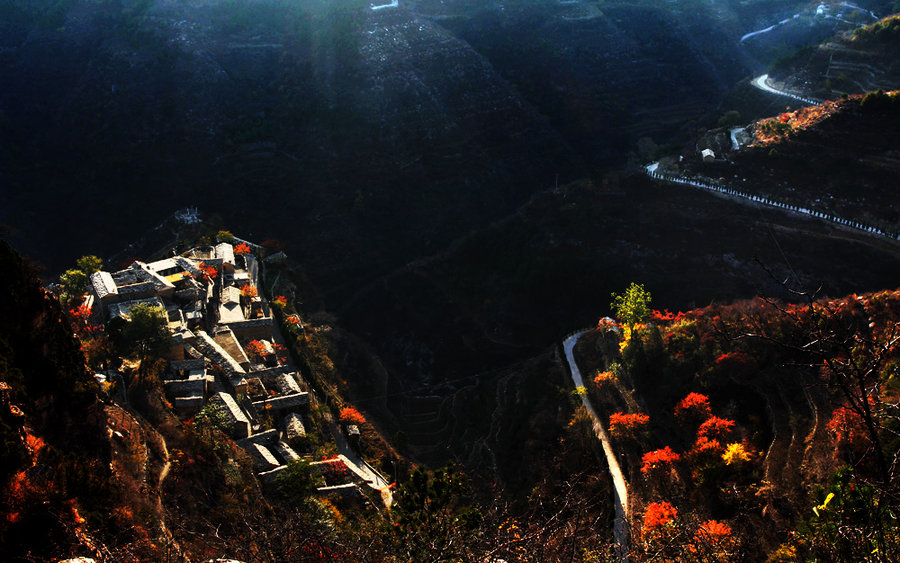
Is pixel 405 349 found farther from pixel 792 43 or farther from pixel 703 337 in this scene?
pixel 792 43

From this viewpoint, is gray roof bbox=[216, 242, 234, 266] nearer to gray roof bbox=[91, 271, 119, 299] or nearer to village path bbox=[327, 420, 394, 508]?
gray roof bbox=[91, 271, 119, 299]

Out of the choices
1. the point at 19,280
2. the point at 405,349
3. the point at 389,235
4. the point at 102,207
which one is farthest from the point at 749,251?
the point at 102,207

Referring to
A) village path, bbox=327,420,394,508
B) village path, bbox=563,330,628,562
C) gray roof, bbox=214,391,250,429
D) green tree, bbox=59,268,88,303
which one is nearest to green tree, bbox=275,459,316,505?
gray roof, bbox=214,391,250,429

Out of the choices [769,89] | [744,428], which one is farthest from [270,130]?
[744,428]

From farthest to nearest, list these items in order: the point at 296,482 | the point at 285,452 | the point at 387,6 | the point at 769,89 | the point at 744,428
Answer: the point at 387,6, the point at 769,89, the point at 744,428, the point at 285,452, the point at 296,482

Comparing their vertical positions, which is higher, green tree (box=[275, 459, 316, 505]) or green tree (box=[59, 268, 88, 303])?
green tree (box=[59, 268, 88, 303])

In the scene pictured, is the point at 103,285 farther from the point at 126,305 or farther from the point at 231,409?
the point at 231,409

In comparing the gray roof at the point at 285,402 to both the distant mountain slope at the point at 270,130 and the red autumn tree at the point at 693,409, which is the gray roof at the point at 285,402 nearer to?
the red autumn tree at the point at 693,409
